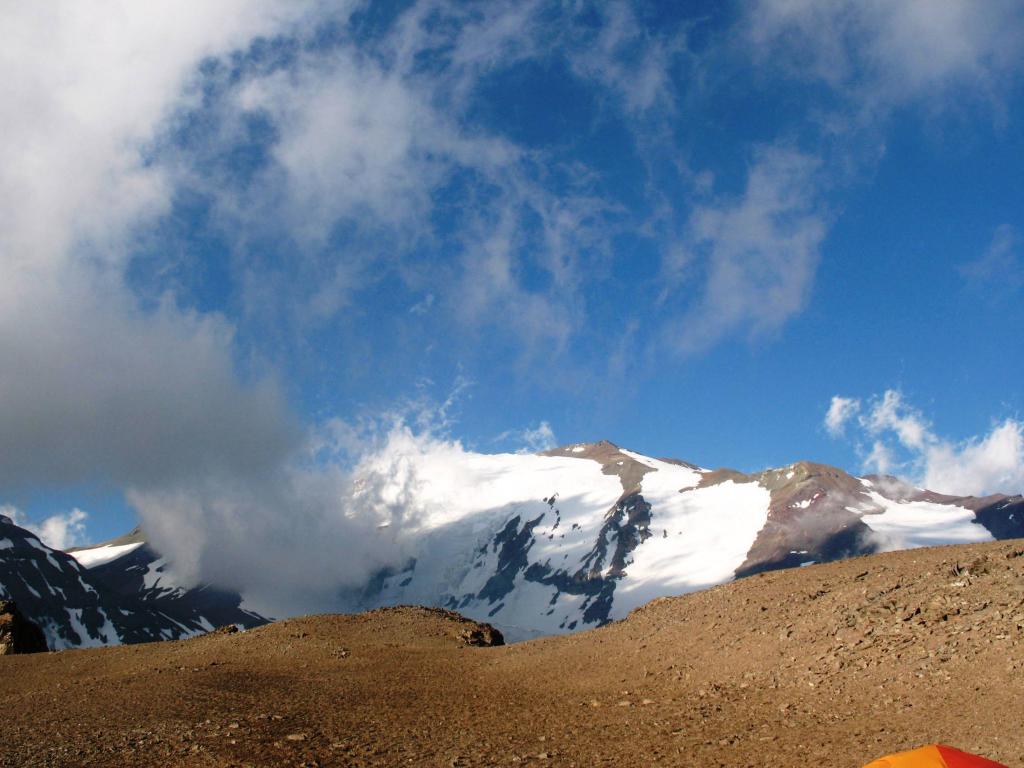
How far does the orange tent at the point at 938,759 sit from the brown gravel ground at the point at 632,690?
2.20m

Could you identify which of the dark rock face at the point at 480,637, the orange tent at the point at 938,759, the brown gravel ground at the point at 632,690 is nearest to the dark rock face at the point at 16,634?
the brown gravel ground at the point at 632,690

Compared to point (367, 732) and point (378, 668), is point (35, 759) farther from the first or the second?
point (378, 668)

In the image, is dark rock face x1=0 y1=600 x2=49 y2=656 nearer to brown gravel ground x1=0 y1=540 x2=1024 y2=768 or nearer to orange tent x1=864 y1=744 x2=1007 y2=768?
brown gravel ground x1=0 y1=540 x2=1024 y2=768

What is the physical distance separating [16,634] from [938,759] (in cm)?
4710

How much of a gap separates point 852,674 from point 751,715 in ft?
12.7

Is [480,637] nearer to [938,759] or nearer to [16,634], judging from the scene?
[16,634]

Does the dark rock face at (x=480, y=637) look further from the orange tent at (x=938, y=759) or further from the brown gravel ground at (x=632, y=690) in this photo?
the orange tent at (x=938, y=759)

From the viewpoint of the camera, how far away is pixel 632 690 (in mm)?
23031

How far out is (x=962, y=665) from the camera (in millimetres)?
19797

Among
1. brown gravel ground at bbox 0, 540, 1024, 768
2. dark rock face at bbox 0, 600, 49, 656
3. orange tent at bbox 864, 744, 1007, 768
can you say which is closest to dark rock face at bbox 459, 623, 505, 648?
brown gravel ground at bbox 0, 540, 1024, 768

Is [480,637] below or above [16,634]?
below

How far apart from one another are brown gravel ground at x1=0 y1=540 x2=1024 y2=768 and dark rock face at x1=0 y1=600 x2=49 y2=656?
439 inches

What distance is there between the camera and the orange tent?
41.6 feet

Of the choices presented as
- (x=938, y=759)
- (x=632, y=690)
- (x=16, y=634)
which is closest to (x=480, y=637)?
(x=632, y=690)
